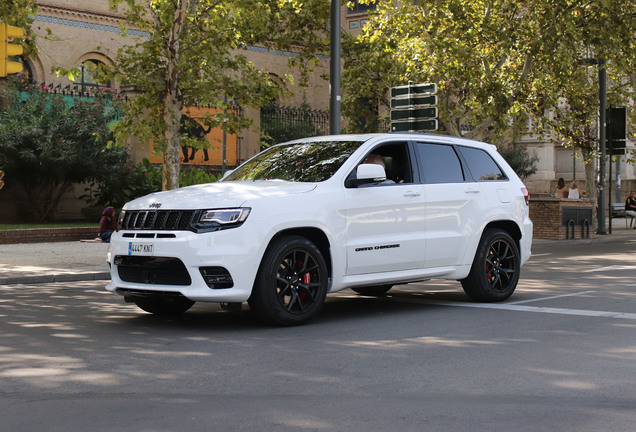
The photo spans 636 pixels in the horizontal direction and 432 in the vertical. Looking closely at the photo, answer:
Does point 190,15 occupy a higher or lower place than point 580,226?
higher

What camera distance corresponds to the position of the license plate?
8.35m

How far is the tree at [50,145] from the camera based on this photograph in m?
22.8

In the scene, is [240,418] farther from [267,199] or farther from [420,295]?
[420,295]

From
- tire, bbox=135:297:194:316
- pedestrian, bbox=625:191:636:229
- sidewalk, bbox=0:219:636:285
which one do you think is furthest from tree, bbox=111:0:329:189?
pedestrian, bbox=625:191:636:229

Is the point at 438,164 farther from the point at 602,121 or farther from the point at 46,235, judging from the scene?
the point at 602,121

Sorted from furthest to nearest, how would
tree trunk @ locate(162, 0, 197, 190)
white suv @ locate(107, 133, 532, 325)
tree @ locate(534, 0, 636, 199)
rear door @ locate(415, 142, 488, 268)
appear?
1. tree @ locate(534, 0, 636, 199)
2. tree trunk @ locate(162, 0, 197, 190)
3. rear door @ locate(415, 142, 488, 268)
4. white suv @ locate(107, 133, 532, 325)

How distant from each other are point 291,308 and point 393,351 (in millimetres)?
1437

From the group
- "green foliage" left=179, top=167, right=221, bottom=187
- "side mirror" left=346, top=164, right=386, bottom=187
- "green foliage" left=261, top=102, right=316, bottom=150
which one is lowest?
"side mirror" left=346, top=164, right=386, bottom=187

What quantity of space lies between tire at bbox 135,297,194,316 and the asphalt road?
141 mm

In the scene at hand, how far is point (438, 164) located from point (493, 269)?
143 centimetres

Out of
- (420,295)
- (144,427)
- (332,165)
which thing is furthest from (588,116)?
(144,427)

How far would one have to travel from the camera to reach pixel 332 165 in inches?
366

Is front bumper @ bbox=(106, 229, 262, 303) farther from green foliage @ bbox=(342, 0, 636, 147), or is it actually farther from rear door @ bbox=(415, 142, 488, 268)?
green foliage @ bbox=(342, 0, 636, 147)

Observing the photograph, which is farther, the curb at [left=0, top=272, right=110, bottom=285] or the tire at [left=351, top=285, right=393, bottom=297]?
the curb at [left=0, top=272, right=110, bottom=285]
